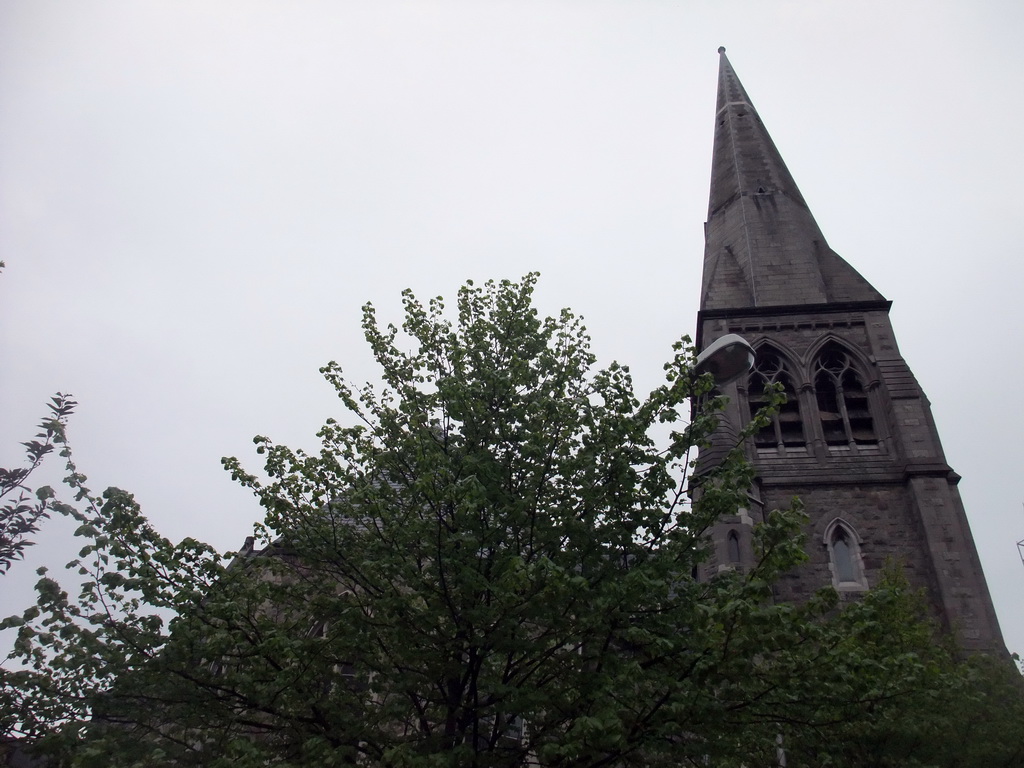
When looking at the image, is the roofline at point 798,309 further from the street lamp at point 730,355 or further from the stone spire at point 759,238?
the street lamp at point 730,355

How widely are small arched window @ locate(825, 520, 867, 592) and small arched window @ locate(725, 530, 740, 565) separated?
210 centimetres

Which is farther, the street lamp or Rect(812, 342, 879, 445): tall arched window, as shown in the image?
Rect(812, 342, 879, 445): tall arched window

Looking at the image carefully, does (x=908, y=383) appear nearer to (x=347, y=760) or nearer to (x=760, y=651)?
(x=760, y=651)

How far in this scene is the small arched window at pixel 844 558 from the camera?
17064mm

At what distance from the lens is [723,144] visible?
110ft

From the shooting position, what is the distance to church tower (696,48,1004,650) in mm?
16844

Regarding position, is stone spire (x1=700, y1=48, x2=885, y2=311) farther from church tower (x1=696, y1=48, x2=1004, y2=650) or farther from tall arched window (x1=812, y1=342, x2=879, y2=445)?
tall arched window (x1=812, y1=342, x2=879, y2=445)

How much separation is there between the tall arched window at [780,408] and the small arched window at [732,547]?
3652mm

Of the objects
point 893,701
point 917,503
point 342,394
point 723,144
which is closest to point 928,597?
point 917,503

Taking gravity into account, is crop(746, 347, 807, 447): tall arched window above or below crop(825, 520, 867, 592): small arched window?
above

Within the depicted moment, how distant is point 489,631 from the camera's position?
696cm

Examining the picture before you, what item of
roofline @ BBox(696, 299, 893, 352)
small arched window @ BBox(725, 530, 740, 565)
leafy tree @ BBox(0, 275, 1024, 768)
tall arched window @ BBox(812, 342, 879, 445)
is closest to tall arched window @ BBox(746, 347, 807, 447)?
tall arched window @ BBox(812, 342, 879, 445)

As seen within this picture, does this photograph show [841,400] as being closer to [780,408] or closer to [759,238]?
[780,408]

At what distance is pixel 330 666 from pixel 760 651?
Answer: 363cm
